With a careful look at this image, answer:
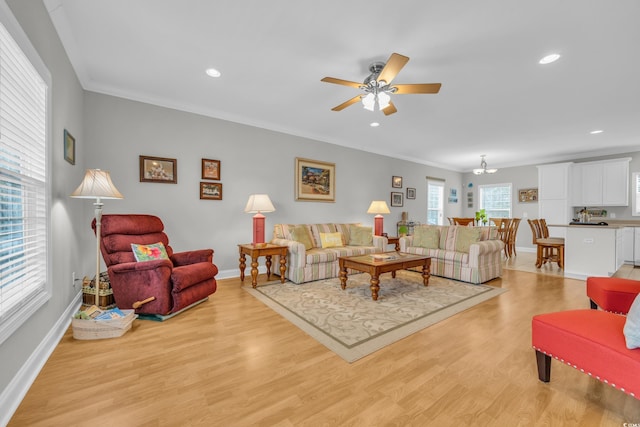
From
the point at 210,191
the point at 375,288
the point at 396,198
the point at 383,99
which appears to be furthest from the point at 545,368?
the point at 396,198

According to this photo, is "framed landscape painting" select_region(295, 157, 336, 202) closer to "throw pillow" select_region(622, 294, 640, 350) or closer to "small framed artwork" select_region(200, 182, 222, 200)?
"small framed artwork" select_region(200, 182, 222, 200)

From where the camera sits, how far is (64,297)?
2.53 m

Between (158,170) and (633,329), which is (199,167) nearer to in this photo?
(158,170)

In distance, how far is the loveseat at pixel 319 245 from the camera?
4117 mm

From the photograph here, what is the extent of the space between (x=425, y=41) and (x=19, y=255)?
349 cm

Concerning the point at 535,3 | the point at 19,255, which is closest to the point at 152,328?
the point at 19,255

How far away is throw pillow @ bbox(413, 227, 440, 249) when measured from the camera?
482 cm

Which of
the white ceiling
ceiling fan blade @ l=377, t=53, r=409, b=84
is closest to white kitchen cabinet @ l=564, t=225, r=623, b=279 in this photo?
the white ceiling

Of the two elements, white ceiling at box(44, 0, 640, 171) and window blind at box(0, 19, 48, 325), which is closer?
window blind at box(0, 19, 48, 325)

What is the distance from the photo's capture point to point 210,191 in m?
4.27

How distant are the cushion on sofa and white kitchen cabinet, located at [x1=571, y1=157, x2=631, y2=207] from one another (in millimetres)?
6585

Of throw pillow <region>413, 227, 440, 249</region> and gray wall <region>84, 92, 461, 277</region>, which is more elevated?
A: gray wall <region>84, 92, 461, 277</region>

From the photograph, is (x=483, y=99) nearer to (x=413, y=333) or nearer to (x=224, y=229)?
(x=413, y=333)

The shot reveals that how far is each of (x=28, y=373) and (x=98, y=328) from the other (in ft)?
2.01
